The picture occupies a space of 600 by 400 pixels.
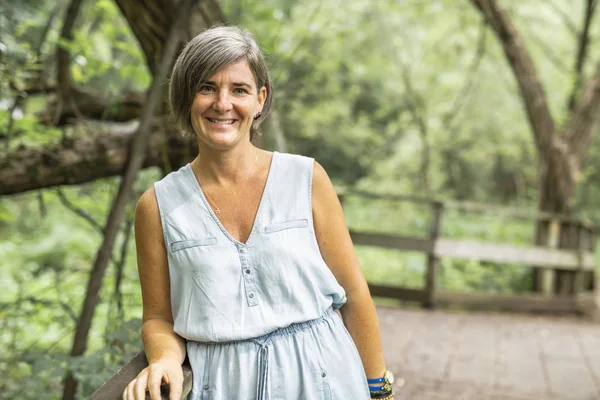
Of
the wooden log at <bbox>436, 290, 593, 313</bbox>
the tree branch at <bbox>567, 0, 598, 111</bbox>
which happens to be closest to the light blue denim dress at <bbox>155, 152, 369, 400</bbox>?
the wooden log at <bbox>436, 290, 593, 313</bbox>

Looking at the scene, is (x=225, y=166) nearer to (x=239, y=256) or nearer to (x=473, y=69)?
(x=239, y=256)

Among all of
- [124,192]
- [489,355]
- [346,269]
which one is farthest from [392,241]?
[346,269]

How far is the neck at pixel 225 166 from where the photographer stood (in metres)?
1.70

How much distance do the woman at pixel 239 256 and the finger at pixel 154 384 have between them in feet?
0.16

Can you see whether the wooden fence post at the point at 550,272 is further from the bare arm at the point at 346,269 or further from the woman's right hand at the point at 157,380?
the woman's right hand at the point at 157,380

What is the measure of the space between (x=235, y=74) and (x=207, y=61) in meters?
0.08

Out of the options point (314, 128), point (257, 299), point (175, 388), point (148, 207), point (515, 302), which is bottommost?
point (515, 302)

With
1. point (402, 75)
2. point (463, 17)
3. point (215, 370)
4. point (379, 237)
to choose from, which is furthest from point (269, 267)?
point (402, 75)

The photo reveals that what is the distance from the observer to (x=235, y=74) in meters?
1.62

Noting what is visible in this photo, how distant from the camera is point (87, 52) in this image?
3.73m

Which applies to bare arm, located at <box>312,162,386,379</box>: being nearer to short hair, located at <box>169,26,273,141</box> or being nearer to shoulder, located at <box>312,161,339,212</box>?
shoulder, located at <box>312,161,339,212</box>

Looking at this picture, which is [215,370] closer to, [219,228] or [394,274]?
[219,228]

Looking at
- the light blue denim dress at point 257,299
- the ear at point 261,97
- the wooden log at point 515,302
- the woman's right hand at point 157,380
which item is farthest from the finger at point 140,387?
the wooden log at point 515,302

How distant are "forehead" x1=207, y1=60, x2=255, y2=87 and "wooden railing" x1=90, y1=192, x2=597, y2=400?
5460 mm
